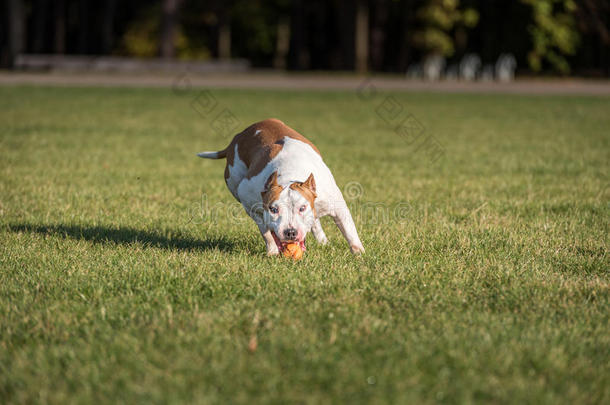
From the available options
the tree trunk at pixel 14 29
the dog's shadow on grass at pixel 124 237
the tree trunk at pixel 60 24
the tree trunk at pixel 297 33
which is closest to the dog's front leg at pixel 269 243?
the dog's shadow on grass at pixel 124 237

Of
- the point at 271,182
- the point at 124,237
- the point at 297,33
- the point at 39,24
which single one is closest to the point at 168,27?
the point at 297,33

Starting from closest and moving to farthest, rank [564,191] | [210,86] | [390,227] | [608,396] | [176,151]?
[608,396], [390,227], [564,191], [176,151], [210,86]

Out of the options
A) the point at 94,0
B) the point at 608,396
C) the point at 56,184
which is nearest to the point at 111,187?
the point at 56,184

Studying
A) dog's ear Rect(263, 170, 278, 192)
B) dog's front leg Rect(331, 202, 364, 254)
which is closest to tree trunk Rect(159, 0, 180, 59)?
dog's front leg Rect(331, 202, 364, 254)

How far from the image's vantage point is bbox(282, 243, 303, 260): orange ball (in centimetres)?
536

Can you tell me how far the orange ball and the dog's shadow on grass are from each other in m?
0.86

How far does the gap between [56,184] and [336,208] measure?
5.06 meters

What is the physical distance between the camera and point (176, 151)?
12.9 meters

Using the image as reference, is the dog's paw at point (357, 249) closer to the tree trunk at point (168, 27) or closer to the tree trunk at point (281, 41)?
the tree trunk at point (168, 27)

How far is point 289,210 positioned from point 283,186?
0.84 ft

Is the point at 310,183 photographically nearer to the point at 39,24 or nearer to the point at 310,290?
the point at 310,290

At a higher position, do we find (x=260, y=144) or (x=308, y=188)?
(x=260, y=144)

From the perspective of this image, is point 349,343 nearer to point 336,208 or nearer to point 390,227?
point 336,208

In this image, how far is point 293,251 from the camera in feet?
17.8
